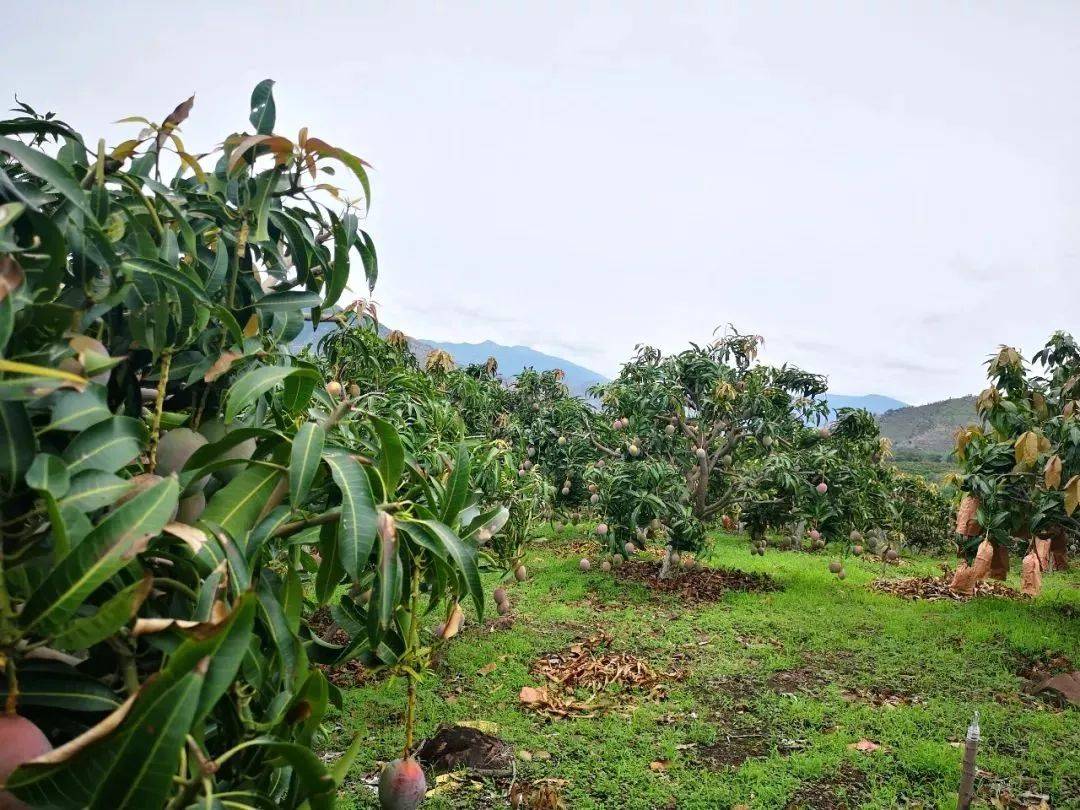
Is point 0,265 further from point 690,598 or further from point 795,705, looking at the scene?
point 690,598

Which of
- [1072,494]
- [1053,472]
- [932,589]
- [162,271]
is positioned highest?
[1053,472]

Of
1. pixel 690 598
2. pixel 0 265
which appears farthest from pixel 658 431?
pixel 0 265

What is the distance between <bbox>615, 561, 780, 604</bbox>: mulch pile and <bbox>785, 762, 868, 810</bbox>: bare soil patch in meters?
3.06

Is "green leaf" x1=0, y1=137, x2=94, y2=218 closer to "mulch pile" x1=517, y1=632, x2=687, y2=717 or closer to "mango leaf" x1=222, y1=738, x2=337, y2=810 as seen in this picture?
"mango leaf" x1=222, y1=738, x2=337, y2=810

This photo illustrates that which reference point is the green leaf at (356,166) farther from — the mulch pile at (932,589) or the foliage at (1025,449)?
the mulch pile at (932,589)

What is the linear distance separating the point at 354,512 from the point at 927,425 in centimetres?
3968

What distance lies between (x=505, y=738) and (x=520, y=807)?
2.19 ft

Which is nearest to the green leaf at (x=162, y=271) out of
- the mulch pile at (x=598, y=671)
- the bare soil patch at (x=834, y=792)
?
the bare soil patch at (x=834, y=792)

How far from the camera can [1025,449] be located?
185 inches

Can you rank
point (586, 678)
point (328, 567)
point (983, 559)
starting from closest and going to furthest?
point (328, 567), point (586, 678), point (983, 559)

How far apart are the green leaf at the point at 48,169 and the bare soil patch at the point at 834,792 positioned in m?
3.12

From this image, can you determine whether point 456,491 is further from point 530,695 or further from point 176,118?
point 530,695

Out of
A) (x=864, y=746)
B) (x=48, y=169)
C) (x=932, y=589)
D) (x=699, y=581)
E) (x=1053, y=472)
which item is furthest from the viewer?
(x=932, y=589)

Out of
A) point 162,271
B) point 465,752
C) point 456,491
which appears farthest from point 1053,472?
point 162,271
